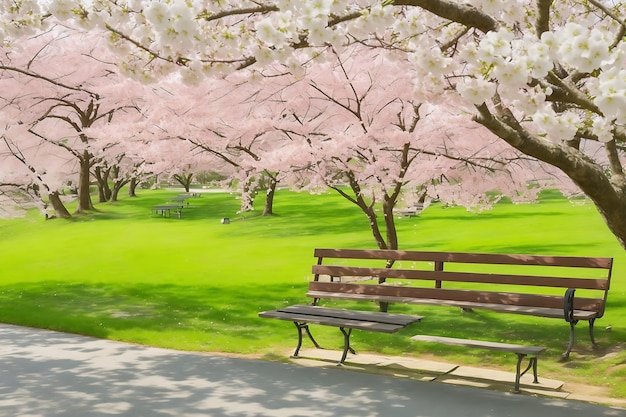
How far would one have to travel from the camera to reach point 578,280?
328 inches

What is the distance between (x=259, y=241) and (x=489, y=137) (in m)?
12.6

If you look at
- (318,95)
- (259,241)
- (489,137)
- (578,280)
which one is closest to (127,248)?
(259,241)

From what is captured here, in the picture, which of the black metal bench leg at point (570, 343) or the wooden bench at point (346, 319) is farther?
the black metal bench leg at point (570, 343)

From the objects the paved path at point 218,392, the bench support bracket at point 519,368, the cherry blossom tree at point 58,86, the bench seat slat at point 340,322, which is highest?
the cherry blossom tree at point 58,86

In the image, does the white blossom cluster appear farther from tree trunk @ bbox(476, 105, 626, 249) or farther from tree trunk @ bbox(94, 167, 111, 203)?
tree trunk @ bbox(94, 167, 111, 203)

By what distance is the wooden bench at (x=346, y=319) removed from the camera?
748 cm

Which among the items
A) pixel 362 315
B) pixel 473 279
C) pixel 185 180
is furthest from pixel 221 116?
pixel 185 180

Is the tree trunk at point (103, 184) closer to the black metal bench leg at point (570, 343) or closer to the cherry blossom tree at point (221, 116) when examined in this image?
the cherry blossom tree at point (221, 116)

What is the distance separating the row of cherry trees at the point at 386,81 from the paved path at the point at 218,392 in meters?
2.23

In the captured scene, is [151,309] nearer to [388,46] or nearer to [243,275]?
[243,275]

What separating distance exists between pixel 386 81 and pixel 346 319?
527 centimetres

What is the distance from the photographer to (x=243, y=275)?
1638cm

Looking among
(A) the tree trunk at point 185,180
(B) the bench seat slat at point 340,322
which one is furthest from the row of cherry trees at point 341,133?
(A) the tree trunk at point 185,180

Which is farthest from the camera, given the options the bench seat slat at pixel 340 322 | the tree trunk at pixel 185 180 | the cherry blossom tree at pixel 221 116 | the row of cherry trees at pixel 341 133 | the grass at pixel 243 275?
the tree trunk at pixel 185 180
